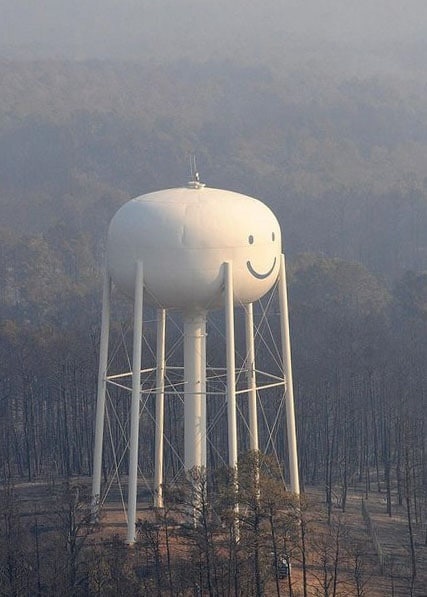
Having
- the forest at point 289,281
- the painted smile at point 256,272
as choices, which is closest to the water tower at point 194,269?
the painted smile at point 256,272

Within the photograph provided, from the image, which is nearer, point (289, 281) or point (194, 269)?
point (194, 269)

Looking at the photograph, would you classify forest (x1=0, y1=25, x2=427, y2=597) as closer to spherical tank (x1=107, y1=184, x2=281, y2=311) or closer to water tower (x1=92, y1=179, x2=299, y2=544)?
water tower (x1=92, y1=179, x2=299, y2=544)

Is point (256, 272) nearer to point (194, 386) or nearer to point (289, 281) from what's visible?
point (194, 386)

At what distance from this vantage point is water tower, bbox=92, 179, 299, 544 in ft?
106

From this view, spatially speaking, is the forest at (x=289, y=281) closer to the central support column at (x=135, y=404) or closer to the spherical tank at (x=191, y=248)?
the central support column at (x=135, y=404)

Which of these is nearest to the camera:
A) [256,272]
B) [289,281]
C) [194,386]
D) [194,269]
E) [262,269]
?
[194,269]

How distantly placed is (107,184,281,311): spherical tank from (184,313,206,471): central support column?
38.2 inches

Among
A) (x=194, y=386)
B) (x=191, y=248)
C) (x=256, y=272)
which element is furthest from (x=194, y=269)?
(x=194, y=386)

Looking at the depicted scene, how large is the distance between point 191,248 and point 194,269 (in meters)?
0.52

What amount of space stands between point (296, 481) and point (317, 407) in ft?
64.7

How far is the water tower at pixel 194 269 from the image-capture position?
106 ft

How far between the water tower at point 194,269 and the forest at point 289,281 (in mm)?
2837

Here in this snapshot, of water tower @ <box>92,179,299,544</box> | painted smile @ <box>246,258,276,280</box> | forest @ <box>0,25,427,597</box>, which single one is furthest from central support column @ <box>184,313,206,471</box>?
painted smile @ <box>246,258,276,280</box>

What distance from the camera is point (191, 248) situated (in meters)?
32.3
